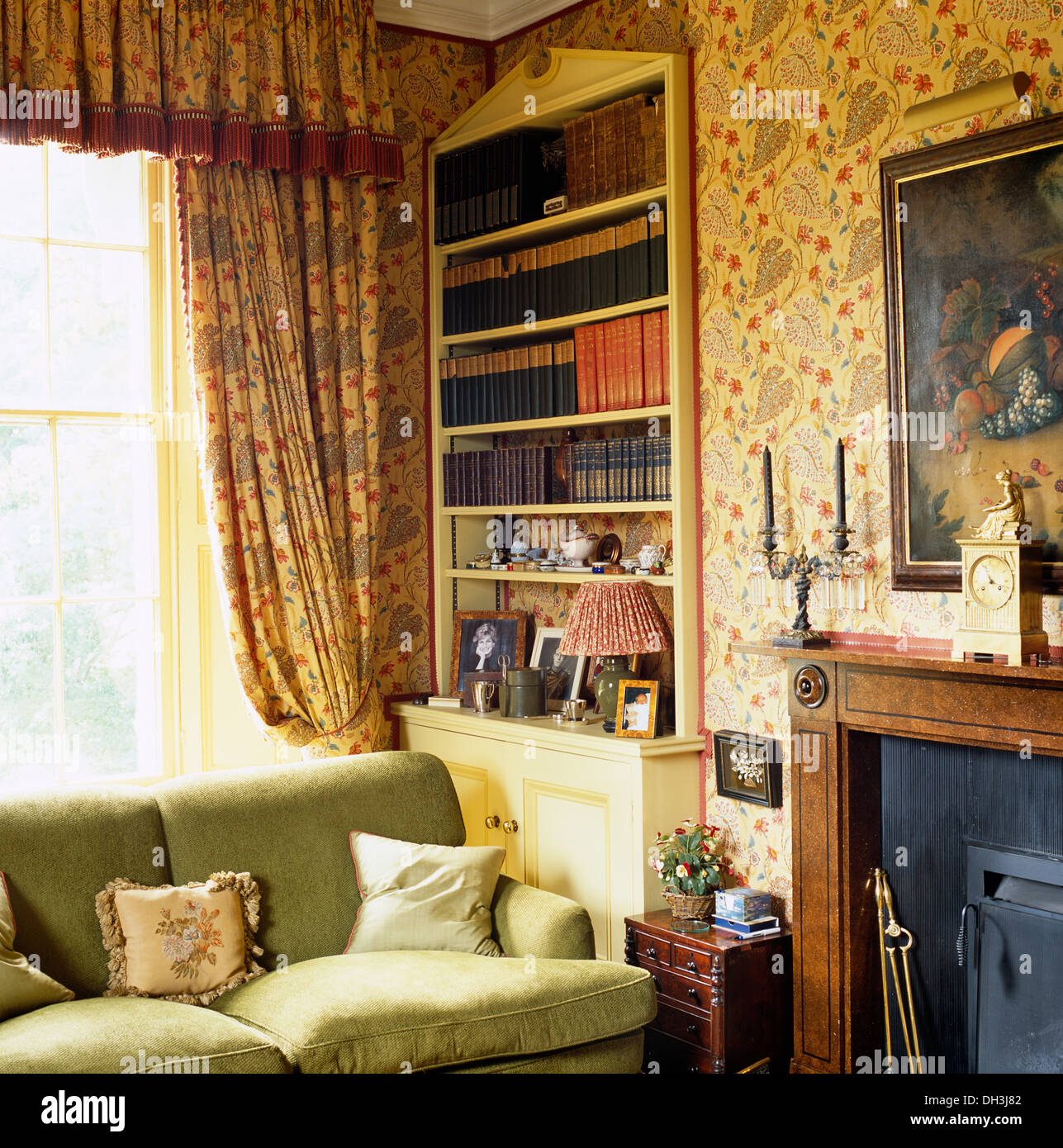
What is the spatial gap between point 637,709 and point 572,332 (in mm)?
1289

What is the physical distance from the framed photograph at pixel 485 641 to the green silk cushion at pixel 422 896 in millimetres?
1050

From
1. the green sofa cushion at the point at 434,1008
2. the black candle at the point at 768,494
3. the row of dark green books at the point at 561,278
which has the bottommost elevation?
the green sofa cushion at the point at 434,1008

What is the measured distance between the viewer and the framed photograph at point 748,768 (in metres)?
3.44

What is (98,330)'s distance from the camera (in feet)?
13.1

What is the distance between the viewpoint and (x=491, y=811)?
408 cm

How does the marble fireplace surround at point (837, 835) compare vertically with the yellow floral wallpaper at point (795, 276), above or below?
below

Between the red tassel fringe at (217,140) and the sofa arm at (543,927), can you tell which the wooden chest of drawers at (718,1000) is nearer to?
the sofa arm at (543,927)

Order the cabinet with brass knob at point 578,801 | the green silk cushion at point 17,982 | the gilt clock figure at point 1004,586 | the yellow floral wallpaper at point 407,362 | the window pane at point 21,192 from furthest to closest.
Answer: the yellow floral wallpaper at point 407,362 < the window pane at point 21,192 < the cabinet with brass knob at point 578,801 < the green silk cushion at point 17,982 < the gilt clock figure at point 1004,586

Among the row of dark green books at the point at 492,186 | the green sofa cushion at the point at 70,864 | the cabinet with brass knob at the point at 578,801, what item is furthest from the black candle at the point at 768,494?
the green sofa cushion at the point at 70,864

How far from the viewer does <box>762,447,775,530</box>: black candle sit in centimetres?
324

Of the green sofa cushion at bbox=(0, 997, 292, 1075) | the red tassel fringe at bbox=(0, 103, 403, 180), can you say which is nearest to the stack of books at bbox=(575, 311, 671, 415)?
the red tassel fringe at bbox=(0, 103, 403, 180)

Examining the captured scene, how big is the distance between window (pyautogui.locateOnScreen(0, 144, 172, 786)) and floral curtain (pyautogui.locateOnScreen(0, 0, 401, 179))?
0.22 m

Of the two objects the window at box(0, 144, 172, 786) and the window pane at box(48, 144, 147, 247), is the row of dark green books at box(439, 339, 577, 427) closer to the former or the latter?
the window at box(0, 144, 172, 786)
